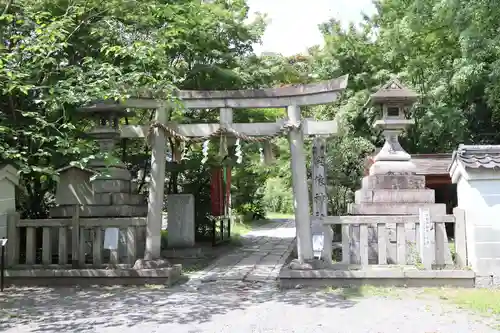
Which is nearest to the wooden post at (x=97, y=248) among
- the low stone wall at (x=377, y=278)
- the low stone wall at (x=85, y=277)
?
the low stone wall at (x=85, y=277)

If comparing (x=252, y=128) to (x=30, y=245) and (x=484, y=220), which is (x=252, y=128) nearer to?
(x=484, y=220)

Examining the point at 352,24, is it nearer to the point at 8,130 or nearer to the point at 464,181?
the point at 464,181

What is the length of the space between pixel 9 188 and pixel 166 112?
347cm

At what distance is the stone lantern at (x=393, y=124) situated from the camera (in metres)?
10.9

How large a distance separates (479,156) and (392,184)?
→ 2378mm

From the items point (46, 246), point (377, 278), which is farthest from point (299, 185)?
point (46, 246)

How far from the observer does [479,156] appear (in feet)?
27.8

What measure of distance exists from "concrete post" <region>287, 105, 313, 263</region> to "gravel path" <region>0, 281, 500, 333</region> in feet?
3.65

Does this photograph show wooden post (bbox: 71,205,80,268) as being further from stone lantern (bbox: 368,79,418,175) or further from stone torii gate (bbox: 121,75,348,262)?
stone lantern (bbox: 368,79,418,175)

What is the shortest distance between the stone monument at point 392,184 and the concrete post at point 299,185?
1697 mm

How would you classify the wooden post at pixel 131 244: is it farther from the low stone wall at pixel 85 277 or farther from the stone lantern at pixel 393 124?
the stone lantern at pixel 393 124

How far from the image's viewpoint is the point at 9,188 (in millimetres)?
9320

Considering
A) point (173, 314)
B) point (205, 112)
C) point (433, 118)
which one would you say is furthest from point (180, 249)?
point (433, 118)

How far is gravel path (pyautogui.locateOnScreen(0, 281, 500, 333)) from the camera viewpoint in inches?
241
